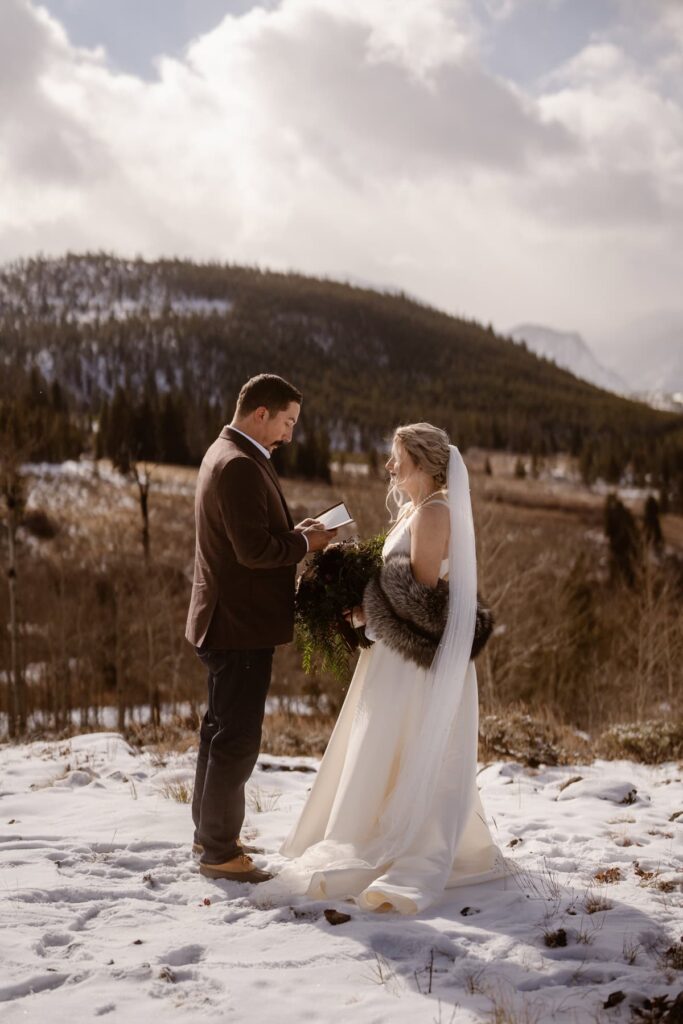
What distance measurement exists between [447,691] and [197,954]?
5.92ft

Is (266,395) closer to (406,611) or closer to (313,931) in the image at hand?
(406,611)

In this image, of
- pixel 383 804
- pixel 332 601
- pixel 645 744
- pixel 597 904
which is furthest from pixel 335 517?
pixel 645 744

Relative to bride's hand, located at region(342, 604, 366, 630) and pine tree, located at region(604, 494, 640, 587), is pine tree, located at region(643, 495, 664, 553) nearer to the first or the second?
pine tree, located at region(604, 494, 640, 587)

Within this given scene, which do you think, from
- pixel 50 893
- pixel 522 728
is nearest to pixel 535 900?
pixel 50 893

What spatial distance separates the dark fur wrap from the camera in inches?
176

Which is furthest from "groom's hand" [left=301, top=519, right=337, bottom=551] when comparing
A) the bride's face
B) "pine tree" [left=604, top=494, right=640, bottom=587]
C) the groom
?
"pine tree" [left=604, top=494, right=640, bottom=587]

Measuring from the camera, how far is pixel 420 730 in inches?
177

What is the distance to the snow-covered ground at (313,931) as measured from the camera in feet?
10.2

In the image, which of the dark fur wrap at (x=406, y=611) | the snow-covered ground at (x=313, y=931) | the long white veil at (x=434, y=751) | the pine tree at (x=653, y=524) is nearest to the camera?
the snow-covered ground at (x=313, y=931)

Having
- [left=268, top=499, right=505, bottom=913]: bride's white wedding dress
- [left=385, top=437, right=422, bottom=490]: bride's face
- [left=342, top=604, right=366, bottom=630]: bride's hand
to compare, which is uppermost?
[left=385, top=437, right=422, bottom=490]: bride's face

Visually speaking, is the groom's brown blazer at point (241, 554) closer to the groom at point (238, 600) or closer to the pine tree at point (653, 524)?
the groom at point (238, 600)

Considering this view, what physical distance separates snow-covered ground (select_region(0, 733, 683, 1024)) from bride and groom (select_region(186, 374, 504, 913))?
33 centimetres

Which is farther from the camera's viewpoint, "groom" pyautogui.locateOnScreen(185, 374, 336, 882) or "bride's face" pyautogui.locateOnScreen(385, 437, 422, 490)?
"bride's face" pyautogui.locateOnScreen(385, 437, 422, 490)

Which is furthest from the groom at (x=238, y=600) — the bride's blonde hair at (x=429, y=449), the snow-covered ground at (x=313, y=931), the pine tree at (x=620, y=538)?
the pine tree at (x=620, y=538)
